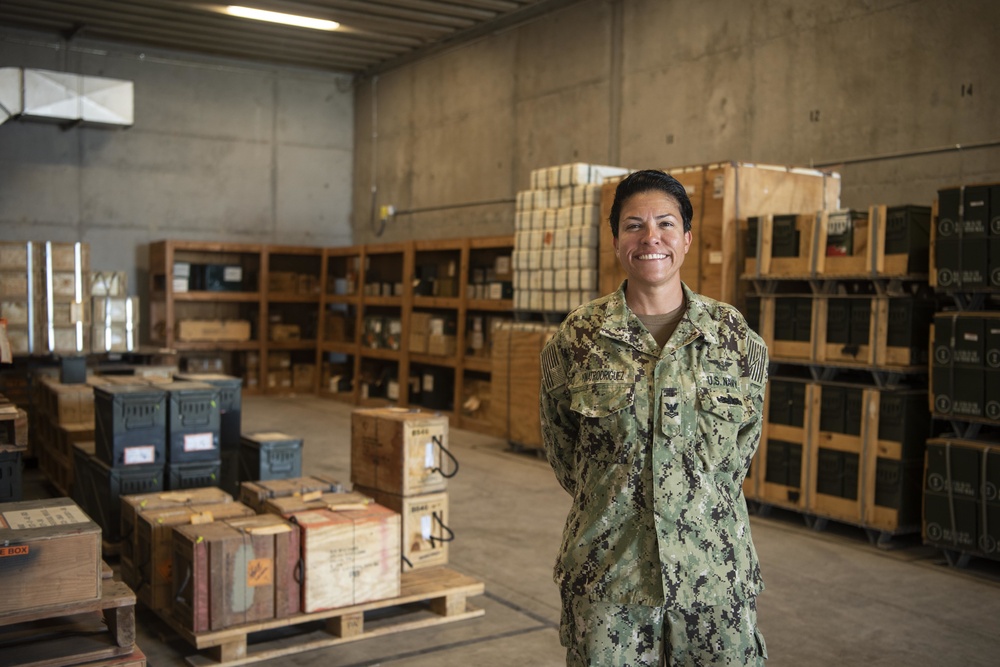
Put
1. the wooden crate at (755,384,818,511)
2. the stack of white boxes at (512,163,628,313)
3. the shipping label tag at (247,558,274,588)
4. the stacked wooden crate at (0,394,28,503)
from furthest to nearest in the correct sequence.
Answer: the stack of white boxes at (512,163,628,313) < the wooden crate at (755,384,818,511) < the stacked wooden crate at (0,394,28,503) < the shipping label tag at (247,558,274,588)

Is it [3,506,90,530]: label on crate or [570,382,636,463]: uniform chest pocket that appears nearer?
[570,382,636,463]: uniform chest pocket

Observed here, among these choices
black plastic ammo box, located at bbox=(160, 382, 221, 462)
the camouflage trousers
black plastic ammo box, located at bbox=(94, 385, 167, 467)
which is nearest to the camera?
the camouflage trousers

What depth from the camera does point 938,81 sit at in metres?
8.16

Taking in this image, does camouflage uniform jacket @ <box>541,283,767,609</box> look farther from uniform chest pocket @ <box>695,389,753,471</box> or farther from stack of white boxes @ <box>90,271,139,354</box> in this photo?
stack of white boxes @ <box>90,271,139,354</box>

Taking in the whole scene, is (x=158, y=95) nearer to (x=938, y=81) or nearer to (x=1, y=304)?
(x=1, y=304)

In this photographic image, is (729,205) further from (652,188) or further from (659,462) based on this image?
(659,462)

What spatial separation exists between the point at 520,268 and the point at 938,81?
449cm

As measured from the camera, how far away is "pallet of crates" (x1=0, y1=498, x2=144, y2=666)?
3789 mm

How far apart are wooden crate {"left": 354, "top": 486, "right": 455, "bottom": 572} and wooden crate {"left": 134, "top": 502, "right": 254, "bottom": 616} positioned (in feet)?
2.83

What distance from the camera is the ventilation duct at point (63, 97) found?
12.9m

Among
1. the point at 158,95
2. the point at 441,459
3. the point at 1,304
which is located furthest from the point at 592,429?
the point at 158,95

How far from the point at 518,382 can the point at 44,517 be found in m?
6.63

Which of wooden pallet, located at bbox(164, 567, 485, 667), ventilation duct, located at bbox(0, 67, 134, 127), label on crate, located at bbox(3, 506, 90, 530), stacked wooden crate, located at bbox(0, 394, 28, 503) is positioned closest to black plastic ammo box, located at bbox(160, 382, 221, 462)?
stacked wooden crate, located at bbox(0, 394, 28, 503)

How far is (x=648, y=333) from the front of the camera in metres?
2.63
